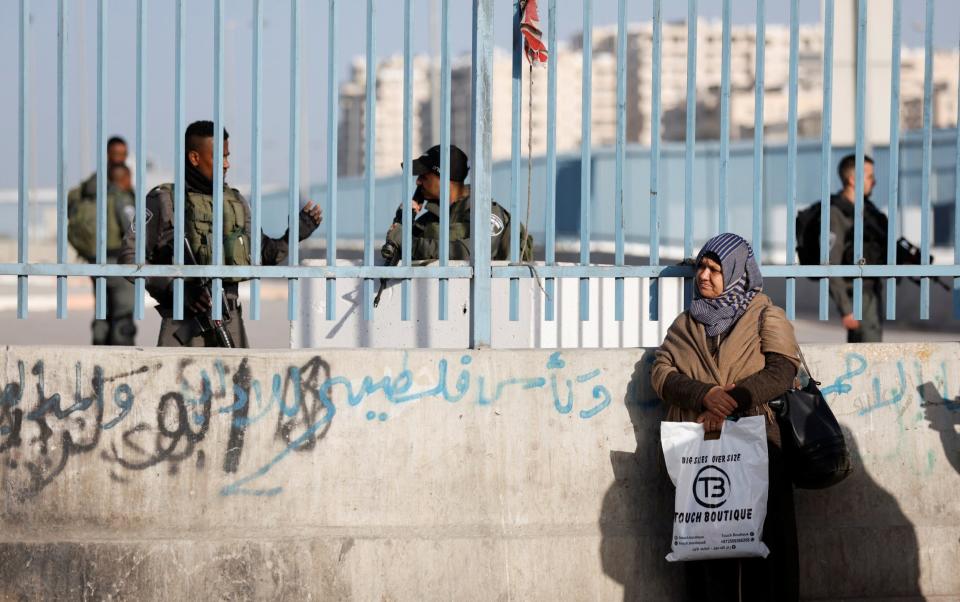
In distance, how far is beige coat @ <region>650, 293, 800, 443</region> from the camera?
4.55 meters

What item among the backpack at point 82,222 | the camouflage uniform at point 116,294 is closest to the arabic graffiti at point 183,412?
the backpack at point 82,222

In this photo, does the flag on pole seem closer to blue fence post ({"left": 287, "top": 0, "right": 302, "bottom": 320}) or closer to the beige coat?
blue fence post ({"left": 287, "top": 0, "right": 302, "bottom": 320})

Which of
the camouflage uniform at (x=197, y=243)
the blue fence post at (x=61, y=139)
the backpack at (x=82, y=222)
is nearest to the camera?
the blue fence post at (x=61, y=139)

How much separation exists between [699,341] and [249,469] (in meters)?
1.60

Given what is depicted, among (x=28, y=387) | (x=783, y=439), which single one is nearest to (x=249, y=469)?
(x=28, y=387)

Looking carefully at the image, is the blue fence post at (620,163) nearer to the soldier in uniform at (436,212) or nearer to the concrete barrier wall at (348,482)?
the concrete barrier wall at (348,482)

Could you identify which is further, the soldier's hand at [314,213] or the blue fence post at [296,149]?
the soldier's hand at [314,213]

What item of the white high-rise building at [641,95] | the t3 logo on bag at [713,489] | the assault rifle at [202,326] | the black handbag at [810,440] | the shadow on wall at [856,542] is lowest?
the shadow on wall at [856,542]

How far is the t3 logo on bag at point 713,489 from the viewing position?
4.49 metres

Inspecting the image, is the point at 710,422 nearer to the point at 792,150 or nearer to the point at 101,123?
the point at 792,150

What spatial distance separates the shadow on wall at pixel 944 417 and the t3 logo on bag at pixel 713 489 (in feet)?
3.14

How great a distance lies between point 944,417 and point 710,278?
110cm

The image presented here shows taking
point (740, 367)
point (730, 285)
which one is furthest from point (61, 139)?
point (740, 367)

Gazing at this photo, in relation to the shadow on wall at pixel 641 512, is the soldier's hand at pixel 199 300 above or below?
above
